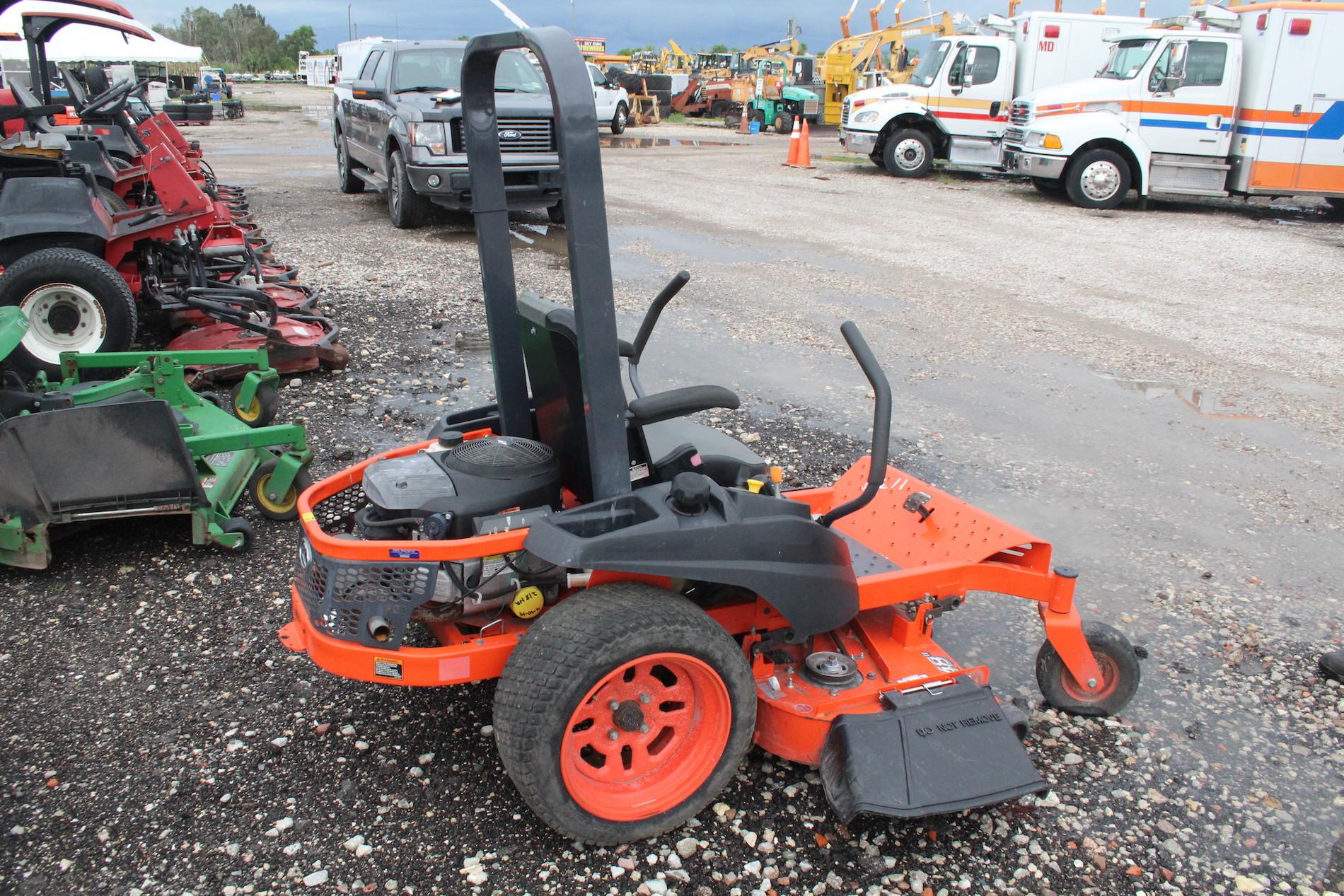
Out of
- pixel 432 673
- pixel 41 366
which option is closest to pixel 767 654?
pixel 432 673

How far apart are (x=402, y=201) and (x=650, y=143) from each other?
15.6m

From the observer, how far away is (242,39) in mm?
109438

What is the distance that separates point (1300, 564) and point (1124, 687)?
175 cm

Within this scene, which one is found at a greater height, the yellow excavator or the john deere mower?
Answer: the yellow excavator

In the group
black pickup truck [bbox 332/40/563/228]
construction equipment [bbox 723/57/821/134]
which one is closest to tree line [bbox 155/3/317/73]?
construction equipment [bbox 723/57/821/134]

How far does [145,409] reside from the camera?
370 centimetres

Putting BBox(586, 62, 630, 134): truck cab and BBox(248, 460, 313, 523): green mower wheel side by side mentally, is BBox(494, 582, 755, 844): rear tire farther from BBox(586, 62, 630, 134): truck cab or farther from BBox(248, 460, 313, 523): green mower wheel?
BBox(586, 62, 630, 134): truck cab

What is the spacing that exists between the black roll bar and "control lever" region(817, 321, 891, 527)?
2.05ft

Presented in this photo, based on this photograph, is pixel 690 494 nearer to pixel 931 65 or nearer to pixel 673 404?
pixel 673 404

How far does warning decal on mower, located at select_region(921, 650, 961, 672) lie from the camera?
286 cm

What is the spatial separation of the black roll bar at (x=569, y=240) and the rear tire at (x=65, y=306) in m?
3.67

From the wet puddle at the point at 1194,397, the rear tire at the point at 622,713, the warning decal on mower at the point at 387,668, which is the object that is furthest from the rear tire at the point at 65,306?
the wet puddle at the point at 1194,397

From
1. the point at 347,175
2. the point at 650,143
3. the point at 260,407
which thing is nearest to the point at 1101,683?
the point at 260,407

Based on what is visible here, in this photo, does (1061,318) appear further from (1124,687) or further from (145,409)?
(145,409)
